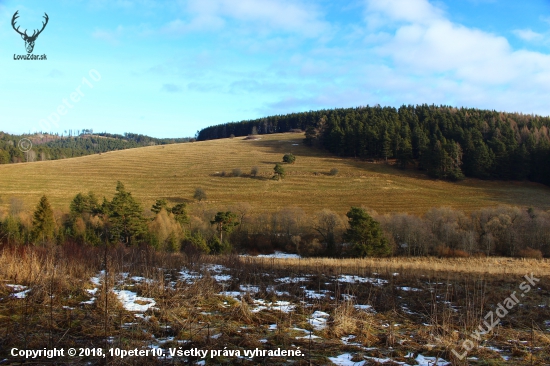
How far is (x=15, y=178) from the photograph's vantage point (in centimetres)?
6888

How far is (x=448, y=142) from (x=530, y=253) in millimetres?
46239

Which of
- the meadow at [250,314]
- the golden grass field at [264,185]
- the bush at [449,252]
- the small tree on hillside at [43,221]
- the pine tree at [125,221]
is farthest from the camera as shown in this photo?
the golden grass field at [264,185]

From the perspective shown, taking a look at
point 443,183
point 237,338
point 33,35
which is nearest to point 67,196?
point 33,35

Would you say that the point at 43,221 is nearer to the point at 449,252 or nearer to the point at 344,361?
the point at 344,361

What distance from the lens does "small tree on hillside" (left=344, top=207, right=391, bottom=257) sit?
3525cm

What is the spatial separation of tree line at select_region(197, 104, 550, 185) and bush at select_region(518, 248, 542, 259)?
36488 millimetres

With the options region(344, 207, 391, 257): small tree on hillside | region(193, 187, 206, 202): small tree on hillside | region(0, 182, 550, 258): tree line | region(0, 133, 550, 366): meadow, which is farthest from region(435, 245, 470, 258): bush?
region(193, 187, 206, 202): small tree on hillside

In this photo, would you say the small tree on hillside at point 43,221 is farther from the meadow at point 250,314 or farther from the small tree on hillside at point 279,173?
the small tree on hillside at point 279,173

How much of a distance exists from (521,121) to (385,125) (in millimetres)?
46163

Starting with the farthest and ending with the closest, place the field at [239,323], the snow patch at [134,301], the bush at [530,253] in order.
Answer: the bush at [530,253], the snow patch at [134,301], the field at [239,323]

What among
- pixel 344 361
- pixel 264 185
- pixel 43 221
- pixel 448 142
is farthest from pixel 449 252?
pixel 448 142

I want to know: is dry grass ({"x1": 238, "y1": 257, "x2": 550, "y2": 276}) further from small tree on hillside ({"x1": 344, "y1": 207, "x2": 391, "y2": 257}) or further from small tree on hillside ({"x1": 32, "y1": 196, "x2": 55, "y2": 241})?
small tree on hillside ({"x1": 32, "y1": 196, "x2": 55, "y2": 241})

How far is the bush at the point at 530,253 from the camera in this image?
3575cm

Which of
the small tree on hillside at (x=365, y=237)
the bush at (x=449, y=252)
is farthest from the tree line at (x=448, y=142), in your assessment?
the small tree on hillside at (x=365, y=237)
